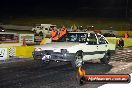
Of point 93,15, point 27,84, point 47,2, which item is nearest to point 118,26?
point 93,15

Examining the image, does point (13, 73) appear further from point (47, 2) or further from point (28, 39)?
point (47, 2)

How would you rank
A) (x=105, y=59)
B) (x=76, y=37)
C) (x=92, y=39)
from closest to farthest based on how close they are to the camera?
(x=76, y=37)
(x=92, y=39)
(x=105, y=59)

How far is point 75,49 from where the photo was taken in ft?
45.9

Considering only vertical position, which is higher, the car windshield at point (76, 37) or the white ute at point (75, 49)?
the car windshield at point (76, 37)

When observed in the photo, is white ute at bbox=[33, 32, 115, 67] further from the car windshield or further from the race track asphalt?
the race track asphalt

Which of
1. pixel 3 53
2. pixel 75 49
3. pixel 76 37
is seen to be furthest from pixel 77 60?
pixel 3 53

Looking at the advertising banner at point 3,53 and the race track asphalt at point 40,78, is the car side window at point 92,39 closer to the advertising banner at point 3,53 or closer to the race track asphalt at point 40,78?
the race track asphalt at point 40,78

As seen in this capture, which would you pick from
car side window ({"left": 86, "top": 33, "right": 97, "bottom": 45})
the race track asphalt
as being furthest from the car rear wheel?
the race track asphalt

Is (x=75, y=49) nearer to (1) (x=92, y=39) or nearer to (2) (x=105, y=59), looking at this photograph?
(1) (x=92, y=39)

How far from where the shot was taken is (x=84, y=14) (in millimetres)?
80875

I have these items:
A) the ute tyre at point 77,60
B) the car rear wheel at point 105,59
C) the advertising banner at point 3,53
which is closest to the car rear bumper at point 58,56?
the ute tyre at point 77,60

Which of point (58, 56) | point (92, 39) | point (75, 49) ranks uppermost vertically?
point (92, 39)

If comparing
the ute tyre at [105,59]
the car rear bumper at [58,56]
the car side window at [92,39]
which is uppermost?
the car side window at [92,39]

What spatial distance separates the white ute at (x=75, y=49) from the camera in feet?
45.2
